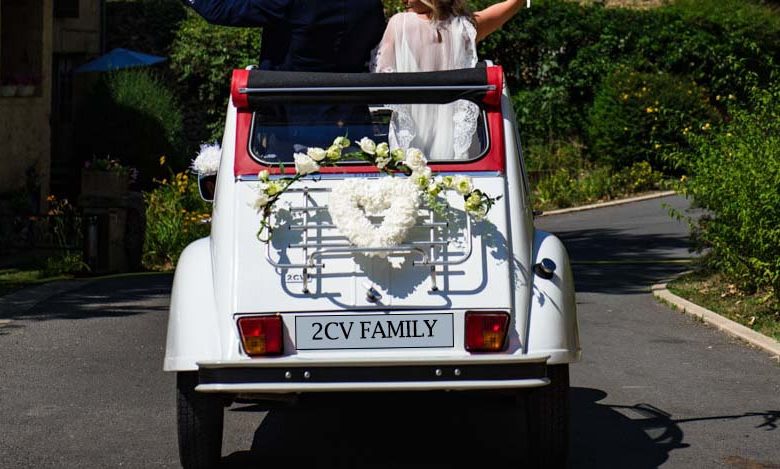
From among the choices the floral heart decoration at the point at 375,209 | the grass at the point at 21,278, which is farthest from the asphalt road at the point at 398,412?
the grass at the point at 21,278

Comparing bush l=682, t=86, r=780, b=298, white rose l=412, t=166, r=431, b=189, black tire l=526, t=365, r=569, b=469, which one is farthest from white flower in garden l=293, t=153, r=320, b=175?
bush l=682, t=86, r=780, b=298

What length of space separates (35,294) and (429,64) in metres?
7.81

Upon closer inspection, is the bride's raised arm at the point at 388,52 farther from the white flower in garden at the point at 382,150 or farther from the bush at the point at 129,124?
the bush at the point at 129,124

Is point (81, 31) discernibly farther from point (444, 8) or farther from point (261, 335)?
point (261, 335)

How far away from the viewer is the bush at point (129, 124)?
23359 millimetres

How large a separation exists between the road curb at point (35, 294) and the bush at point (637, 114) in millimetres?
12505

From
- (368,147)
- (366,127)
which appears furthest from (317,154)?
(366,127)

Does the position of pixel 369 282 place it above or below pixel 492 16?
below

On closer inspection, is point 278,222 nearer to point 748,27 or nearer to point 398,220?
point 398,220

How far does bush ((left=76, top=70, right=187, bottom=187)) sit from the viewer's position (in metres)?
23.4

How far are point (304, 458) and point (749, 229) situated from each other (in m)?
5.88

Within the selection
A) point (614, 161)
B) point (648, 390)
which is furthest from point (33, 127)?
point (648, 390)

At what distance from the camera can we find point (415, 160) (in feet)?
21.8

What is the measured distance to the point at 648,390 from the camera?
9.02 meters
